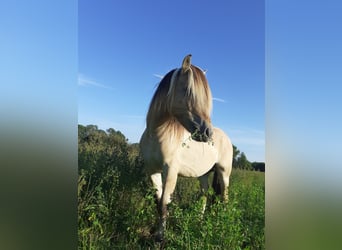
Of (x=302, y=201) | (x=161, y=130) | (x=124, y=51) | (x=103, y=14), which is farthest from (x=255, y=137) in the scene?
(x=103, y=14)

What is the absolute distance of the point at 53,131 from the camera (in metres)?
1.06

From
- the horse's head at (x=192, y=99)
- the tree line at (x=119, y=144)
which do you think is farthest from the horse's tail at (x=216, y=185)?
the horse's head at (x=192, y=99)

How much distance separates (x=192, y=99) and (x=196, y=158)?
0.38 m

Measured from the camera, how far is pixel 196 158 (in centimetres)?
166

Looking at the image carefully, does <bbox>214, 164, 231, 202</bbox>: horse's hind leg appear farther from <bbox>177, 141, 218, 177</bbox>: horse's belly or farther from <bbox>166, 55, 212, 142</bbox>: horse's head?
<bbox>166, 55, 212, 142</bbox>: horse's head

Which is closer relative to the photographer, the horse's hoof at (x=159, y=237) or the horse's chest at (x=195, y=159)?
the horse's hoof at (x=159, y=237)

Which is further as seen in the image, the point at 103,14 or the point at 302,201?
the point at 103,14

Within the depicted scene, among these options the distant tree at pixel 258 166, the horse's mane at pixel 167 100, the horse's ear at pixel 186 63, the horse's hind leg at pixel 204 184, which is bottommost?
the horse's hind leg at pixel 204 184

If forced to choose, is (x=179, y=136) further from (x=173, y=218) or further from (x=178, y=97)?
(x=173, y=218)

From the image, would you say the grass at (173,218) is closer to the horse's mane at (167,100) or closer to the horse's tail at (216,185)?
the horse's tail at (216,185)

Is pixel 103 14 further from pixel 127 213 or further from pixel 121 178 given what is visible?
pixel 127 213

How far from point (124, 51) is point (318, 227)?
1.01 m

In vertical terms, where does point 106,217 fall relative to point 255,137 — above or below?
below

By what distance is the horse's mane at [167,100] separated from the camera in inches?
54.9
